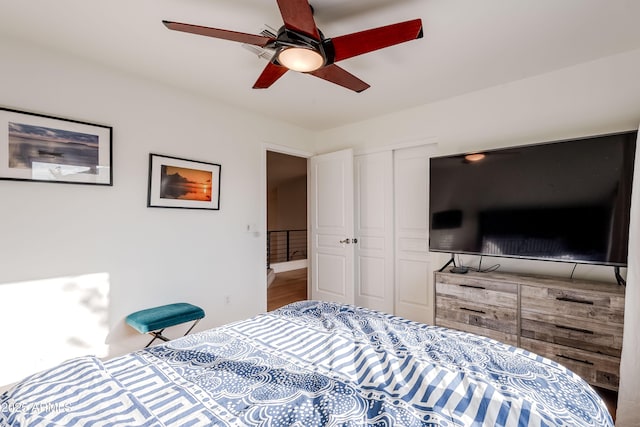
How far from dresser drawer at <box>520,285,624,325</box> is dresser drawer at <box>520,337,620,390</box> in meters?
0.24

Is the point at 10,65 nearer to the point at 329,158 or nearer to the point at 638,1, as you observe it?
the point at 329,158

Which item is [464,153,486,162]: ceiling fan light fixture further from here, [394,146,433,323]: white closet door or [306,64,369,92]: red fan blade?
[306,64,369,92]: red fan blade

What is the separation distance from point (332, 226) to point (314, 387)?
9.95 ft

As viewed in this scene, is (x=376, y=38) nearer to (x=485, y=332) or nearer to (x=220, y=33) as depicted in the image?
(x=220, y=33)

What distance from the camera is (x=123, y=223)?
2600 millimetres

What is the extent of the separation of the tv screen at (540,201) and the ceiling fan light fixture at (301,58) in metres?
1.77

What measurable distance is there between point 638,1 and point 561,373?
2.14 metres

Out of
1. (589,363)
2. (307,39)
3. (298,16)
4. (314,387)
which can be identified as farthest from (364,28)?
(589,363)

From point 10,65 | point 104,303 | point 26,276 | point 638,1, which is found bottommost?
point 104,303

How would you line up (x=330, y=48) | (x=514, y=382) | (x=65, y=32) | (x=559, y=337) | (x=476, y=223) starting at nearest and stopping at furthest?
1. (x=514, y=382)
2. (x=330, y=48)
3. (x=65, y=32)
4. (x=559, y=337)
5. (x=476, y=223)

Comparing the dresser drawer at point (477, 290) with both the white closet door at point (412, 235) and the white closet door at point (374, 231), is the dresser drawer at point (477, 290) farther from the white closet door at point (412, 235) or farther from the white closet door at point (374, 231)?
the white closet door at point (374, 231)

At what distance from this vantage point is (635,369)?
183cm

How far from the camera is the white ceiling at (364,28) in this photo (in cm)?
179


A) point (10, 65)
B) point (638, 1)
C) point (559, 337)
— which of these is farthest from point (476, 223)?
point (10, 65)
